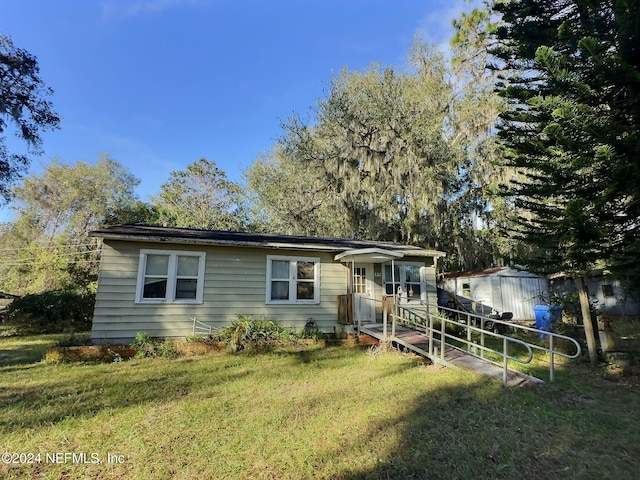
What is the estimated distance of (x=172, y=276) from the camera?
8266 millimetres

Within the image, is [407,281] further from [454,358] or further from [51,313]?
[51,313]

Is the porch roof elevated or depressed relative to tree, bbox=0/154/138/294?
depressed

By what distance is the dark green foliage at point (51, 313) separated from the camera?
12.3 m

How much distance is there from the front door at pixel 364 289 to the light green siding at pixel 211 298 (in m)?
0.53

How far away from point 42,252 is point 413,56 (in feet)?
85.7

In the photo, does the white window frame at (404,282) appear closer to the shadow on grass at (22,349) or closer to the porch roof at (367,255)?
the porch roof at (367,255)

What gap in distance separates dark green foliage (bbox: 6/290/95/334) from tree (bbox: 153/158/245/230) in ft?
37.7

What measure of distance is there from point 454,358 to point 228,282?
18.8 ft

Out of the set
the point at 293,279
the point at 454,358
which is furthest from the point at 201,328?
the point at 454,358

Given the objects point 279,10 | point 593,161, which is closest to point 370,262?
point 593,161

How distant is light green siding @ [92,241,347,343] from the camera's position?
7676 mm

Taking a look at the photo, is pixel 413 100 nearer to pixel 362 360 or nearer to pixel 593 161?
pixel 593 161

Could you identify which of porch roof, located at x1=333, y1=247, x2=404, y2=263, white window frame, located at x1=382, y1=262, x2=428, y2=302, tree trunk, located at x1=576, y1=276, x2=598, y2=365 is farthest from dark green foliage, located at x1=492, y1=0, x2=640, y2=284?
white window frame, located at x1=382, y1=262, x2=428, y2=302

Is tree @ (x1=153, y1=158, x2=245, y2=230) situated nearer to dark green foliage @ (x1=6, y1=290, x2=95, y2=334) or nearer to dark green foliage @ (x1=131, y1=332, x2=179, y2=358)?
dark green foliage @ (x1=6, y1=290, x2=95, y2=334)
